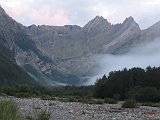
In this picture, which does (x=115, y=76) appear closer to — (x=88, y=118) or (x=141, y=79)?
(x=141, y=79)

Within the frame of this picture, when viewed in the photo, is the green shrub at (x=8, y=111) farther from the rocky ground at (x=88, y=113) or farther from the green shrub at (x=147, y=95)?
the green shrub at (x=147, y=95)

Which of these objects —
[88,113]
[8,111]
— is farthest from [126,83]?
[8,111]

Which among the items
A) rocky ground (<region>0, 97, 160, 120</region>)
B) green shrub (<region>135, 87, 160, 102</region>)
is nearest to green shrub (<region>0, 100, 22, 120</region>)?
rocky ground (<region>0, 97, 160, 120</region>)

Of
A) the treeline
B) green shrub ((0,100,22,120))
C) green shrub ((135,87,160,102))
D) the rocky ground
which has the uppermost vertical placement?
the treeline

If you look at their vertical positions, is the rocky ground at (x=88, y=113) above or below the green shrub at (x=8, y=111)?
above

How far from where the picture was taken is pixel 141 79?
83.2 metres

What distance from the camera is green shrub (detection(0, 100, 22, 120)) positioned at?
13312 mm

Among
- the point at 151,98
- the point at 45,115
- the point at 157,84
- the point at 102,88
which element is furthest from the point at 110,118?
the point at 102,88

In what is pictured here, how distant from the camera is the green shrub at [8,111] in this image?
524 inches

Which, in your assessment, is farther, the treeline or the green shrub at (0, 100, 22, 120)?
the treeline

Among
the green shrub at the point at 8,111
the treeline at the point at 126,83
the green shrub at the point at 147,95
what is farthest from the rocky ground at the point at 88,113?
the treeline at the point at 126,83

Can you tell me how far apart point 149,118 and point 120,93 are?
52142 millimetres

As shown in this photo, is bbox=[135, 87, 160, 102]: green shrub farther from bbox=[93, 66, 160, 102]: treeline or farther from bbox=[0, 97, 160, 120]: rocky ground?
bbox=[0, 97, 160, 120]: rocky ground

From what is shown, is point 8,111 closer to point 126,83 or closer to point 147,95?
point 147,95
